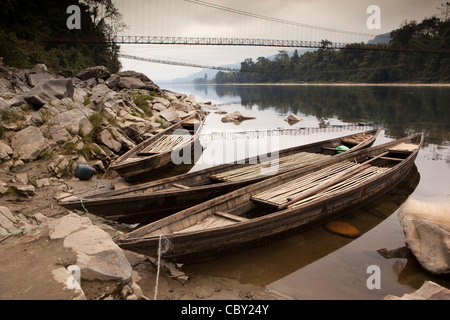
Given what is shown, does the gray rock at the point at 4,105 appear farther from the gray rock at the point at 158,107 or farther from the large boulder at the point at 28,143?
the gray rock at the point at 158,107

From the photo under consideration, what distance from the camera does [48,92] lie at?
473 inches

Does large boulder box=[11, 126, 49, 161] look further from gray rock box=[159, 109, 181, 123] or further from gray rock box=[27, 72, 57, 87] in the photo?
gray rock box=[159, 109, 181, 123]

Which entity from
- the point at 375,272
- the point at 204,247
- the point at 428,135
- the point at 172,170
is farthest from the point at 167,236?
the point at 428,135

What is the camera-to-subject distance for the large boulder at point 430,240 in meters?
4.74

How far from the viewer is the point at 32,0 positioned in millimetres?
27453

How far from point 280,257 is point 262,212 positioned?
123 cm

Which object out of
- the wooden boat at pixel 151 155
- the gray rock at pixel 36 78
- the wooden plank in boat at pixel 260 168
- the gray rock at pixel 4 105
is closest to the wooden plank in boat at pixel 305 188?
the wooden plank in boat at pixel 260 168

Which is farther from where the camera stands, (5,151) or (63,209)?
(5,151)

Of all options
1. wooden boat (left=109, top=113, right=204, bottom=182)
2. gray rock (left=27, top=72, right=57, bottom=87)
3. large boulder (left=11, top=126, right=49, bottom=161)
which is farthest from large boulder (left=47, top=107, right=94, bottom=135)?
gray rock (left=27, top=72, right=57, bottom=87)

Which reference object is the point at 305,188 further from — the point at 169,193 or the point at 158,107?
the point at 158,107

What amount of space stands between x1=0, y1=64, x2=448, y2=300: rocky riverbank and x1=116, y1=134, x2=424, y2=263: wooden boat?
48 centimetres

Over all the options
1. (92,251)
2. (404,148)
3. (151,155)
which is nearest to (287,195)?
(92,251)
